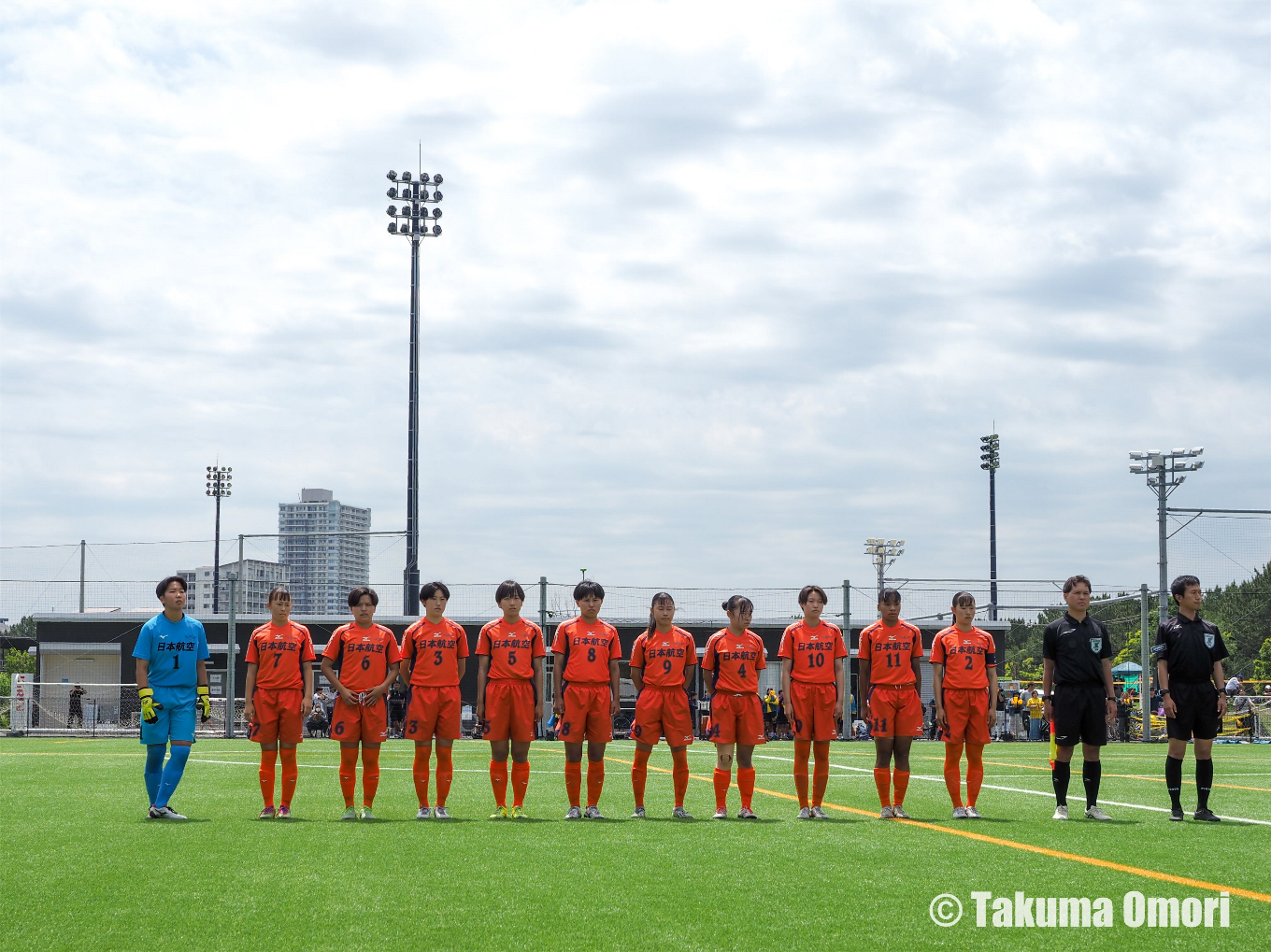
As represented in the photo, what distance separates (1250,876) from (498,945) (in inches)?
172

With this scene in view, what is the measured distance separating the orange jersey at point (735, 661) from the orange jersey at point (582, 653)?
86 cm

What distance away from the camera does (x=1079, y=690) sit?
10.5m

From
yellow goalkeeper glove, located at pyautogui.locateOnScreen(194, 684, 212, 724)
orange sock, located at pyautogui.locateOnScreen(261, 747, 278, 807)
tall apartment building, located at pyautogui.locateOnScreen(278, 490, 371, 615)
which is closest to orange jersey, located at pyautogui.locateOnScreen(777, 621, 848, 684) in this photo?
orange sock, located at pyautogui.locateOnScreen(261, 747, 278, 807)

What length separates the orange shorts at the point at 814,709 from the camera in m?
10.5

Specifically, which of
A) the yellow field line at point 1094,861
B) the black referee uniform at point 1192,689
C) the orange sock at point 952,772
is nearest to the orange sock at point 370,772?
the yellow field line at point 1094,861

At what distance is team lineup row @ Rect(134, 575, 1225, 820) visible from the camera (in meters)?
10.3

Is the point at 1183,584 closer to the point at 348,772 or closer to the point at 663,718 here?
the point at 663,718

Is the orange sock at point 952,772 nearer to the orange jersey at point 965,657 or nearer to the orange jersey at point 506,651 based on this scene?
the orange jersey at point 965,657

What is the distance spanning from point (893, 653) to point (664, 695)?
197cm

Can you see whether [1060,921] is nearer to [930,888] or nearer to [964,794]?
[930,888]

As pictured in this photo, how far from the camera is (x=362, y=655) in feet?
34.4

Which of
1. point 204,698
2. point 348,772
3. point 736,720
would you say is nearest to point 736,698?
point 736,720

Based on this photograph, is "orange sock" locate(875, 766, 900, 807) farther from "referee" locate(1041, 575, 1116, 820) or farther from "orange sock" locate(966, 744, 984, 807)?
"referee" locate(1041, 575, 1116, 820)

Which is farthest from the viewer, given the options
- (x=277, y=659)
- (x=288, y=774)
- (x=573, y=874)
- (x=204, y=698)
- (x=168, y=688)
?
(x=204, y=698)
